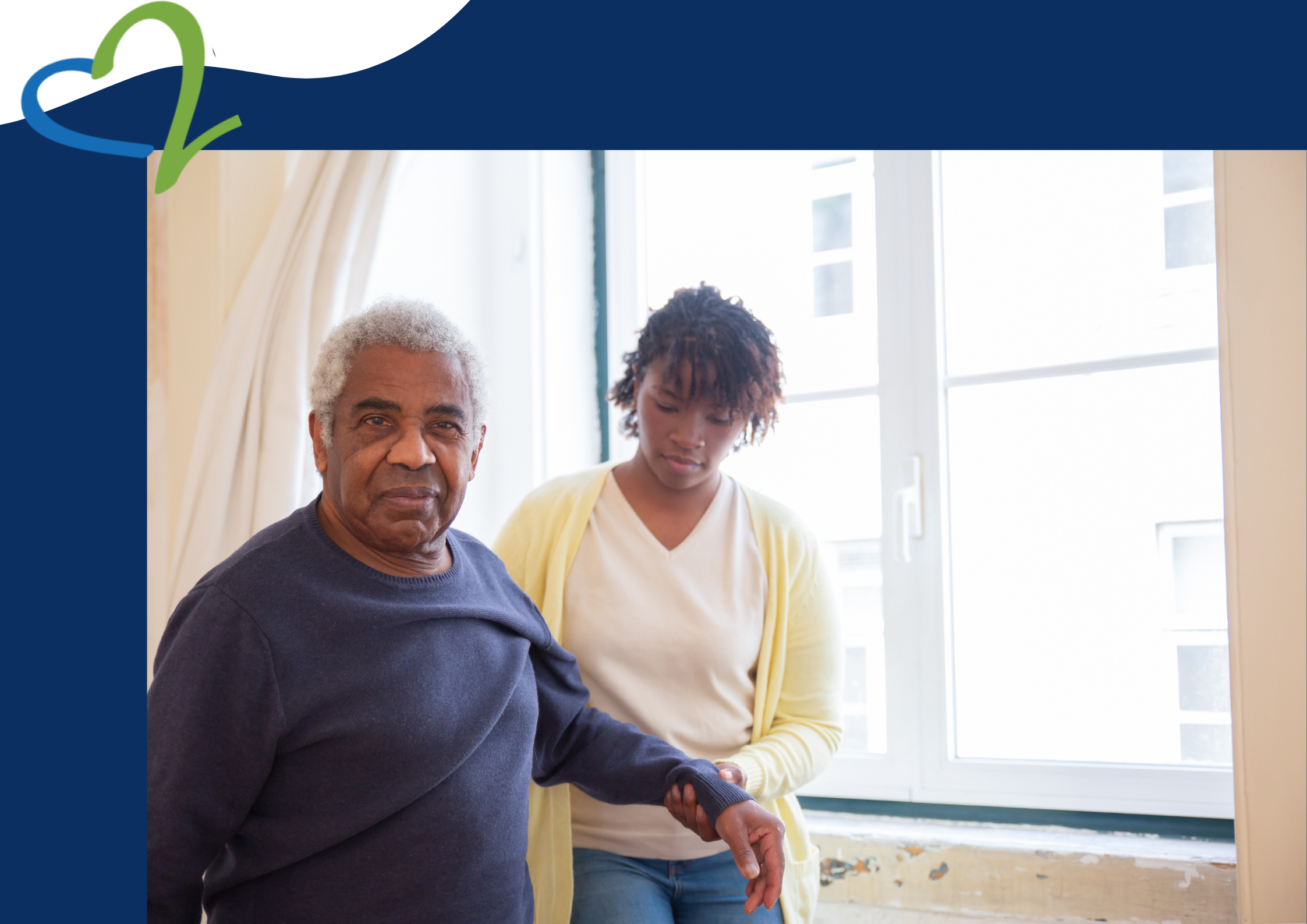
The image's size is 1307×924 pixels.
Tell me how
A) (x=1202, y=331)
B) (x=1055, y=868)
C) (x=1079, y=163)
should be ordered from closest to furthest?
(x=1055, y=868) → (x=1202, y=331) → (x=1079, y=163)

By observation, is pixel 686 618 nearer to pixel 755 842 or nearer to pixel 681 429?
pixel 681 429

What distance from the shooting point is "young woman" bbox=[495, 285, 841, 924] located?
4.97 feet

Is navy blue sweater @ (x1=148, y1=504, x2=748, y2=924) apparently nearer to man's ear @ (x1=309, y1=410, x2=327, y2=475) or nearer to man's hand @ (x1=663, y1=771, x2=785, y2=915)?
man's ear @ (x1=309, y1=410, x2=327, y2=475)

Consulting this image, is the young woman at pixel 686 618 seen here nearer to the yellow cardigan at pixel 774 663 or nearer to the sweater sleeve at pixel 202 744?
the yellow cardigan at pixel 774 663

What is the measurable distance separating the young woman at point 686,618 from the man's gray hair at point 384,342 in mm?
488

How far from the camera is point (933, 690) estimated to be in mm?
2035

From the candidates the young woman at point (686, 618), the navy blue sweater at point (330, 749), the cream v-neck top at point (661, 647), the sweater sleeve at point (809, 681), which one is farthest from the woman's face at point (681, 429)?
the navy blue sweater at point (330, 749)

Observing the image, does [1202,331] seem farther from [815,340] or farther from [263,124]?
Result: [263,124]

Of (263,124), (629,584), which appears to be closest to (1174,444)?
(629,584)

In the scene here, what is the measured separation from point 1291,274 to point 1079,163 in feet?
1.93

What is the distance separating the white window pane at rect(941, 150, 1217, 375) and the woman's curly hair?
0.63m

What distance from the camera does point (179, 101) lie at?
0.96 m

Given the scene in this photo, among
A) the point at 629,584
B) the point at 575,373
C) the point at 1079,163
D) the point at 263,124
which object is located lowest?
the point at 629,584

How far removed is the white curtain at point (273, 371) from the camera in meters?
1.71
